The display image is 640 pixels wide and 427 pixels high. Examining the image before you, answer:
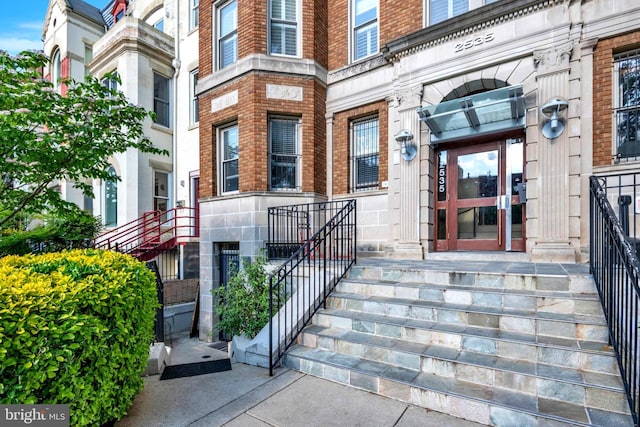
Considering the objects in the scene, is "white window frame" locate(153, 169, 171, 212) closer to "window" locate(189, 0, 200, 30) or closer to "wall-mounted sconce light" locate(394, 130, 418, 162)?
"window" locate(189, 0, 200, 30)

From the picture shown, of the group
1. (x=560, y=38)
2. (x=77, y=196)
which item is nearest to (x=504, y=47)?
(x=560, y=38)

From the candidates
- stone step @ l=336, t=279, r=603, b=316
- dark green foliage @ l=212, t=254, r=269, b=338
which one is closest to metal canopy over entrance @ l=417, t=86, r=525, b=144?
stone step @ l=336, t=279, r=603, b=316

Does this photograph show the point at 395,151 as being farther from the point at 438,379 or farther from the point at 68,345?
the point at 68,345

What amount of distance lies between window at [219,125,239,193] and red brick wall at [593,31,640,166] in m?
7.16

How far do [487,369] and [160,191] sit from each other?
1148 centimetres

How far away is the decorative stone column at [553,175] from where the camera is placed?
16.7ft

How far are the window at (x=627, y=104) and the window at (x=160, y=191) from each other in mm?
12243

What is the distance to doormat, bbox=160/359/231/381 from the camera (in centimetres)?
374

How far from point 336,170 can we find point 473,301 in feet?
15.7

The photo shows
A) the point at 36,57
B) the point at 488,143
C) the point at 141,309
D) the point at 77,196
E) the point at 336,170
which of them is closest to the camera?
the point at 141,309

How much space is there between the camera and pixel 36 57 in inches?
197

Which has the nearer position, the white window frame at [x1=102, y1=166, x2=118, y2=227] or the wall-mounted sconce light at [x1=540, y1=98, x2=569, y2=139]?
the wall-mounted sconce light at [x1=540, y1=98, x2=569, y2=139]

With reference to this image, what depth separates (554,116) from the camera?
5141 millimetres

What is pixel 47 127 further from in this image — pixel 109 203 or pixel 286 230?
pixel 109 203
